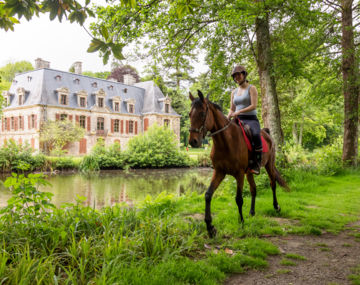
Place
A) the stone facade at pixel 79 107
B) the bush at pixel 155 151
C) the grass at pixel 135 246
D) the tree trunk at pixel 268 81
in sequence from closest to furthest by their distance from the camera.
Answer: the grass at pixel 135 246, the tree trunk at pixel 268 81, the bush at pixel 155 151, the stone facade at pixel 79 107

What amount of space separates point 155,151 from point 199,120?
22166 millimetres

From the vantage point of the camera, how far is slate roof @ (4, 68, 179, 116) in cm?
3322

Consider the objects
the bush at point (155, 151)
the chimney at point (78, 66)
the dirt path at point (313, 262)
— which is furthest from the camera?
the chimney at point (78, 66)

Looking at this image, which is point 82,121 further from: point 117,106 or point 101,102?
point 117,106

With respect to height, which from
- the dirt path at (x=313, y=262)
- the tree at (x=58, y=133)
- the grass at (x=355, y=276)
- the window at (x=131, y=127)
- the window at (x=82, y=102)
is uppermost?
the window at (x=82, y=102)

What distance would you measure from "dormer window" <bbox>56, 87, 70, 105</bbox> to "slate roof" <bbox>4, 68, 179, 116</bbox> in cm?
38

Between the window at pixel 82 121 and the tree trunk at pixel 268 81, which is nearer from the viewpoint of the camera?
the tree trunk at pixel 268 81

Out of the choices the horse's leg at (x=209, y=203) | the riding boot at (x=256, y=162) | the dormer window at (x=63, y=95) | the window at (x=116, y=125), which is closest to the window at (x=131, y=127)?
the window at (x=116, y=125)

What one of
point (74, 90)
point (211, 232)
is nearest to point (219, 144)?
point (211, 232)

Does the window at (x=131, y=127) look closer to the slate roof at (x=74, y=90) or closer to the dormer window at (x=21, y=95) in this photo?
the slate roof at (x=74, y=90)

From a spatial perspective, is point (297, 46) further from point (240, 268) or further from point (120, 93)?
point (120, 93)

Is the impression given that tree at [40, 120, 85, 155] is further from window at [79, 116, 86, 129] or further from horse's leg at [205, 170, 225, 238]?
horse's leg at [205, 170, 225, 238]

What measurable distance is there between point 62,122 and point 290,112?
1022 inches

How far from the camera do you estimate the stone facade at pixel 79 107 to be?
32.9 m
